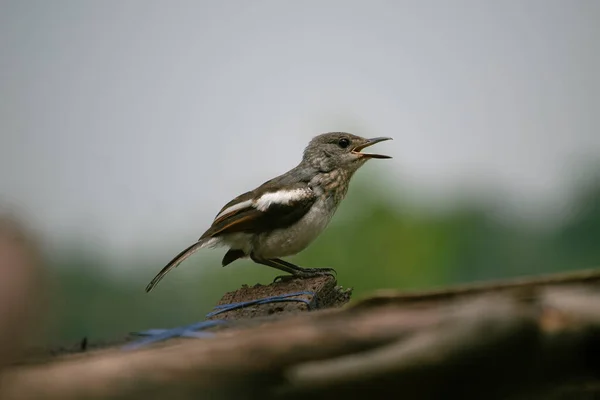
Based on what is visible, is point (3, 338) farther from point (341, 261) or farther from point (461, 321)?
point (341, 261)

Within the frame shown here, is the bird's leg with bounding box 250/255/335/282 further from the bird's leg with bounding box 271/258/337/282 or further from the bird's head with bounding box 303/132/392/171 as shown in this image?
the bird's head with bounding box 303/132/392/171

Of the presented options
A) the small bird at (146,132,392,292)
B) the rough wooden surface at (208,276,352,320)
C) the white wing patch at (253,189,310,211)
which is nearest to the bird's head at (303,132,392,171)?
the small bird at (146,132,392,292)

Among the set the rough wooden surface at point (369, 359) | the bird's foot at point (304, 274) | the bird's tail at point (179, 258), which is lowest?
the rough wooden surface at point (369, 359)

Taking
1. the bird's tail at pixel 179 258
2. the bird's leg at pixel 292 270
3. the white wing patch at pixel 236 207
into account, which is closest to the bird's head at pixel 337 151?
the white wing patch at pixel 236 207

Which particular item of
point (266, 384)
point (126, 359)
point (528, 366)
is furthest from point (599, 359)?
point (126, 359)

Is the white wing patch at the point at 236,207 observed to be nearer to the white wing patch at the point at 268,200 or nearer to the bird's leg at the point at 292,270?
the white wing patch at the point at 268,200

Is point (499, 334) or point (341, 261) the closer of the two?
point (499, 334)

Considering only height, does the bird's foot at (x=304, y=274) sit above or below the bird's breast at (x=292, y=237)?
below
